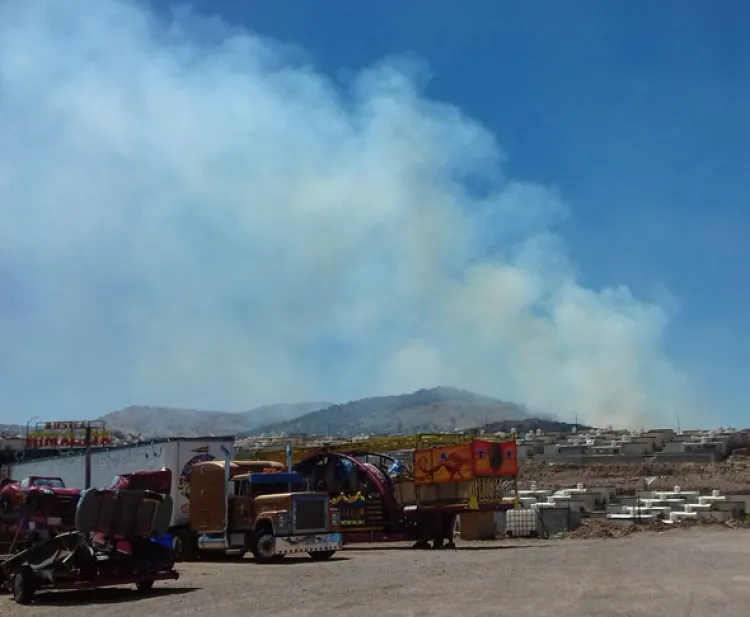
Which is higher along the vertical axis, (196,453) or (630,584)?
(196,453)

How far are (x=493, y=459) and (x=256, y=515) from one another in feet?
27.3

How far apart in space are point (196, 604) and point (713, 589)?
8085 millimetres

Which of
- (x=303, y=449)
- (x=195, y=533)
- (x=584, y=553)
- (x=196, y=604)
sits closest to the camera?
(x=196, y=604)

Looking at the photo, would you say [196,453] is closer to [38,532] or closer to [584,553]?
[38,532]

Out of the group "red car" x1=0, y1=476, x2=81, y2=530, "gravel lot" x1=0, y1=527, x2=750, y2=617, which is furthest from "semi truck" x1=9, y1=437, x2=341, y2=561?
"red car" x1=0, y1=476, x2=81, y2=530

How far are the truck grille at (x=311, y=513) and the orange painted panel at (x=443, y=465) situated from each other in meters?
6.13

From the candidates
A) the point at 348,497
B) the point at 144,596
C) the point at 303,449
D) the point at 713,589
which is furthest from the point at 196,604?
the point at 303,449

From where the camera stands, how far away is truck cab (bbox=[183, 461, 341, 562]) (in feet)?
74.9

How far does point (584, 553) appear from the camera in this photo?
71.7ft

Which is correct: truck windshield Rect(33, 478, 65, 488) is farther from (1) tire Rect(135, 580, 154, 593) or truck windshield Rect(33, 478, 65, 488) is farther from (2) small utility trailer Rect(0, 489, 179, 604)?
(1) tire Rect(135, 580, 154, 593)

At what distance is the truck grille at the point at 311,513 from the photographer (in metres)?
22.9

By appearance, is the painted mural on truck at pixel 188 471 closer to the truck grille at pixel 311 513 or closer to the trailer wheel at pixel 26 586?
the truck grille at pixel 311 513

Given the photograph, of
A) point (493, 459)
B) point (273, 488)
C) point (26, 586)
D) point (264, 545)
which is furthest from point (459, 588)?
point (493, 459)

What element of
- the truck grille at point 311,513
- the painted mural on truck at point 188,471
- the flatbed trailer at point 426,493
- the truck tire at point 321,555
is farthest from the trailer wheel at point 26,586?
the flatbed trailer at point 426,493
